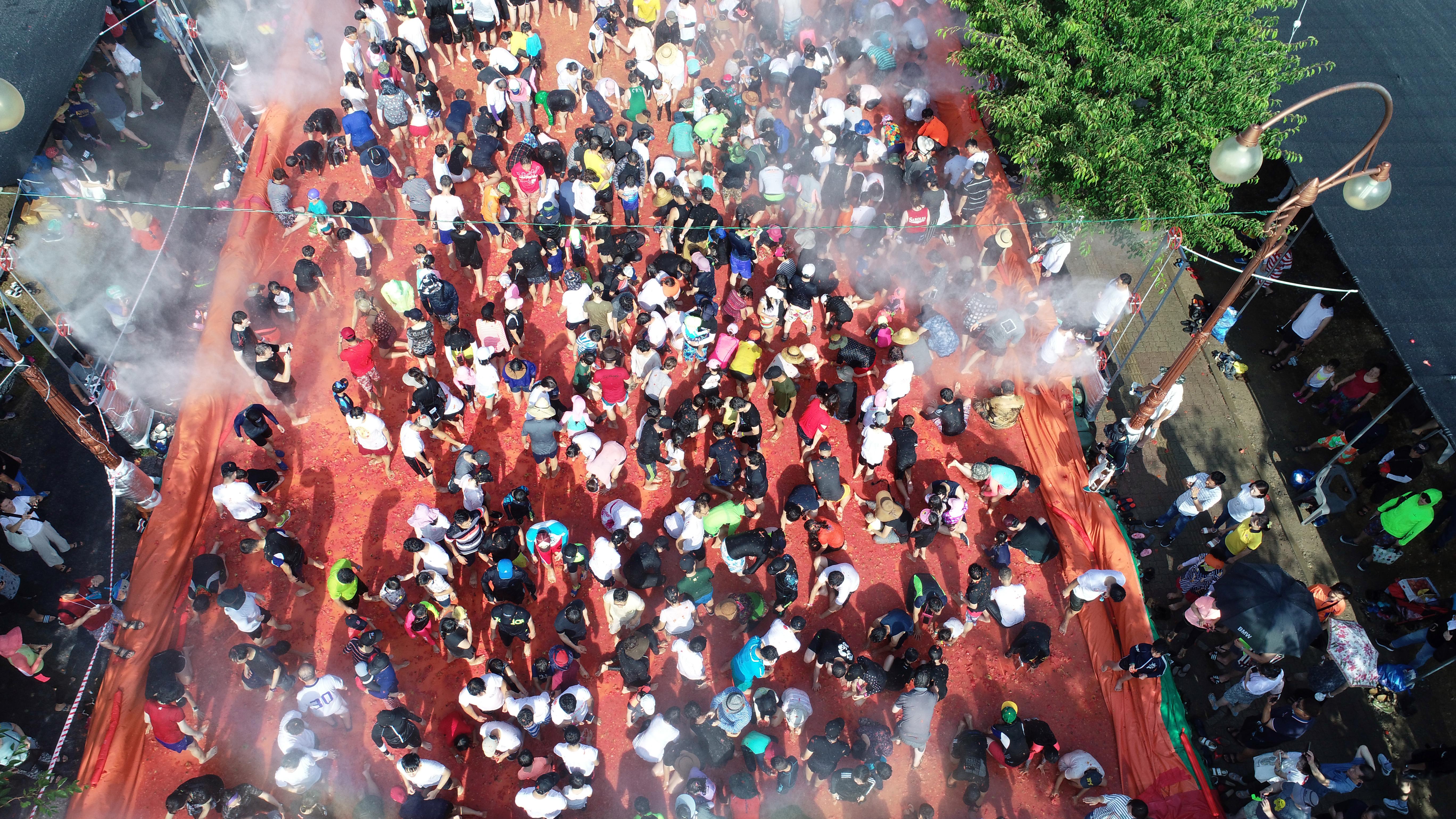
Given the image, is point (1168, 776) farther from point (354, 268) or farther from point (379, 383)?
point (354, 268)

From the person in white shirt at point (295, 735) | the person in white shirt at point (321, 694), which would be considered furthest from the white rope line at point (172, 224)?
the person in white shirt at point (295, 735)

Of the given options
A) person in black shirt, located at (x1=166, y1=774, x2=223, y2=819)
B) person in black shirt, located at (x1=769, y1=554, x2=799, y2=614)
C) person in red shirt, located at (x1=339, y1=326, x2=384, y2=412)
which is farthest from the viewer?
A: person in red shirt, located at (x1=339, y1=326, x2=384, y2=412)

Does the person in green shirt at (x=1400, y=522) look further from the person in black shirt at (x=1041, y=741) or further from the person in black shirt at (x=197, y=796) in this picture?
the person in black shirt at (x=197, y=796)

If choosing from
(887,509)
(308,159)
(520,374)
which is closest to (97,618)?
(520,374)

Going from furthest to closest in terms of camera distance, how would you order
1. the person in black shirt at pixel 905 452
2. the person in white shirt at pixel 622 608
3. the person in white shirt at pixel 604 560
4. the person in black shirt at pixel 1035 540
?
the person in black shirt at pixel 905 452 < the person in black shirt at pixel 1035 540 < the person in white shirt at pixel 604 560 < the person in white shirt at pixel 622 608

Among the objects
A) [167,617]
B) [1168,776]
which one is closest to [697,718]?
[1168,776]

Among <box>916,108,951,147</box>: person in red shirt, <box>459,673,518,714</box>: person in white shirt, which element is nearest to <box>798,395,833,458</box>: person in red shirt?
<box>459,673,518,714</box>: person in white shirt

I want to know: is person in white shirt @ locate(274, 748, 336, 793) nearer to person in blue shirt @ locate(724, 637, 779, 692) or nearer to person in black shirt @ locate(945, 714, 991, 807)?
person in blue shirt @ locate(724, 637, 779, 692)
